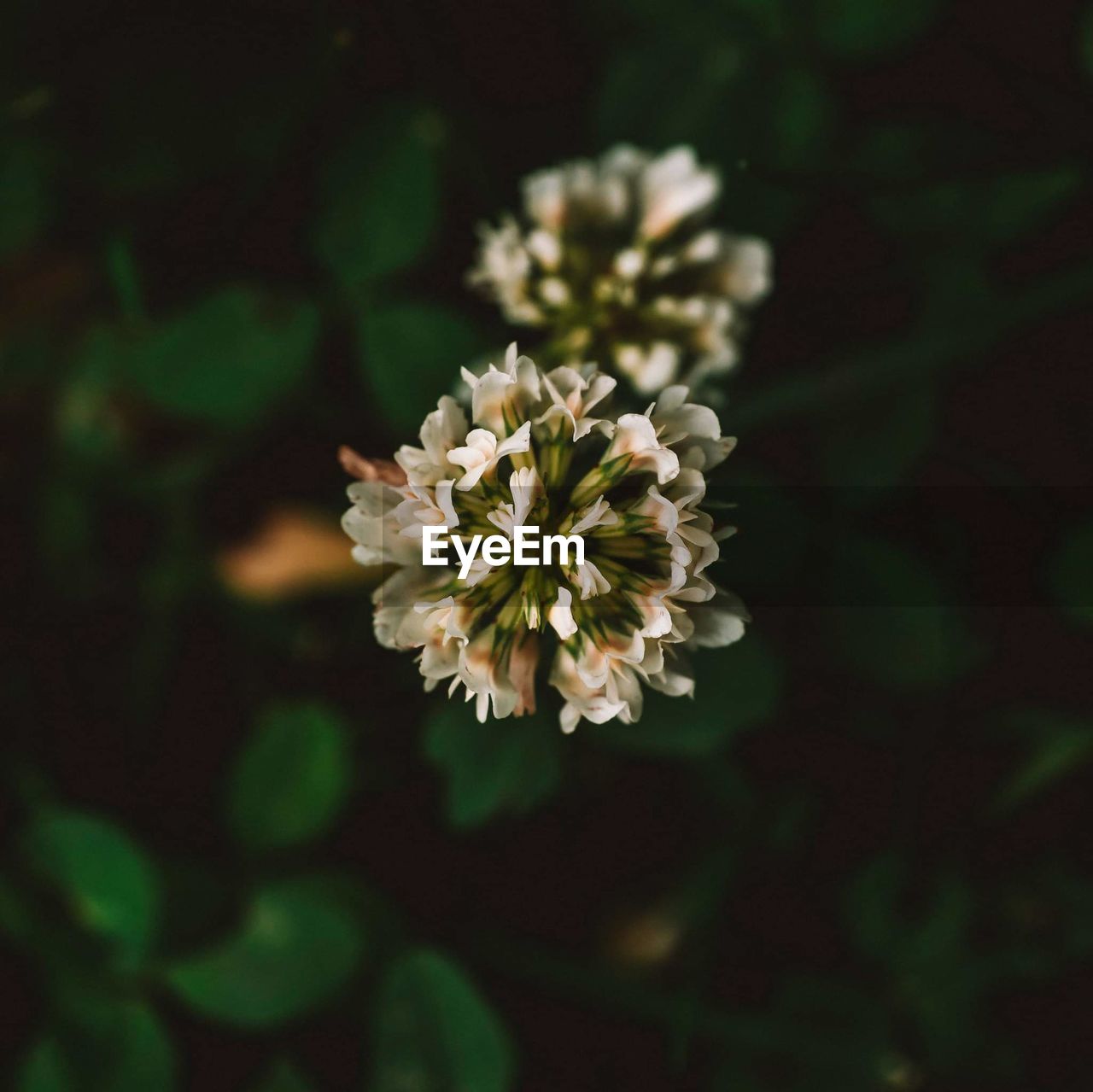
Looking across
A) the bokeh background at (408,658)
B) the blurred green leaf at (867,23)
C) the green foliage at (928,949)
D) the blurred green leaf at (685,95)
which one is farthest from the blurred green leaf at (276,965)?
the blurred green leaf at (867,23)

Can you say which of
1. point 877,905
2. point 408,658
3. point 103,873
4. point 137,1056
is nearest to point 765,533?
point 408,658

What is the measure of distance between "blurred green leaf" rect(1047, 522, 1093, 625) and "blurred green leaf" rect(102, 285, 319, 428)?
4.46 ft

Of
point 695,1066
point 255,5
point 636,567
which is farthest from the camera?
point 695,1066

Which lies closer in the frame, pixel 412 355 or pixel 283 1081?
pixel 412 355

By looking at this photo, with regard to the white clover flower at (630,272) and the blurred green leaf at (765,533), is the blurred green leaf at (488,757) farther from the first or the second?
the white clover flower at (630,272)

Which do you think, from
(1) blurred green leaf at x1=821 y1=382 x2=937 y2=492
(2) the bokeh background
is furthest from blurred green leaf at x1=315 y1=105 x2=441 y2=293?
(1) blurred green leaf at x1=821 y1=382 x2=937 y2=492

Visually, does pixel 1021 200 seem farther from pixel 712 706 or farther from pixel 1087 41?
pixel 712 706

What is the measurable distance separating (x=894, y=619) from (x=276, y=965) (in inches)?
49.6

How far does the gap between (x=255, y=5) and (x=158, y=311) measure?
58cm

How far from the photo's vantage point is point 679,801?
2414mm

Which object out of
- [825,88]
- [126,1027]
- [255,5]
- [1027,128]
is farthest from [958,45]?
[126,1027]

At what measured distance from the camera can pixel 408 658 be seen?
216cm

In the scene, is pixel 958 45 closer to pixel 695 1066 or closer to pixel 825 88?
pixel 825 88

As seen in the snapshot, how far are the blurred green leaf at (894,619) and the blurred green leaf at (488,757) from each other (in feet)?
2.25
